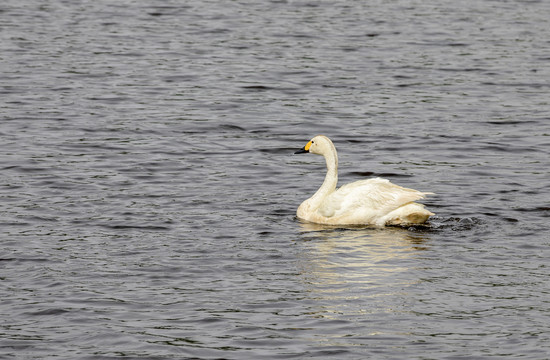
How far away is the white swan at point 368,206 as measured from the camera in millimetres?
15492

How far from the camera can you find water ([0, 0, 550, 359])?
11.3m

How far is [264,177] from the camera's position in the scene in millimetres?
18188

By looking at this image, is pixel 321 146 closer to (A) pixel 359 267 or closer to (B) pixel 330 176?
(B) pixel 330 176

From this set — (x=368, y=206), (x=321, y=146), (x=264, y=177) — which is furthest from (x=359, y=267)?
(x=264, y=177)

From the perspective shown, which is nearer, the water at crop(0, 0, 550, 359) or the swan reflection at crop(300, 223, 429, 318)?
the water at crop(0, 0, 550, 359)

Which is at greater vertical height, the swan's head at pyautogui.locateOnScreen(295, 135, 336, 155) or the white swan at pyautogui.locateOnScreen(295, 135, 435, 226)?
the swan's head at pyautogui.locateOnScreen(295, 135, 336, 155)

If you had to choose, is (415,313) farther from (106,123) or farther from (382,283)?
(106,123)

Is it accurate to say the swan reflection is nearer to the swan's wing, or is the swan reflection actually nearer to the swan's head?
the swan's wing

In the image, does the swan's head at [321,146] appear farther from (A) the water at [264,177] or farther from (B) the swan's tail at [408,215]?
(B) the swan's tail at [408,215]

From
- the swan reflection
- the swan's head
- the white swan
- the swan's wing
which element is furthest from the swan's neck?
the swan reflection

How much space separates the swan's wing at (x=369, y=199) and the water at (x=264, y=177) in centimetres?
36

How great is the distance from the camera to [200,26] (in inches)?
1254

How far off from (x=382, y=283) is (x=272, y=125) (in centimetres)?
963

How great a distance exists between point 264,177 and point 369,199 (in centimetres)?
304
